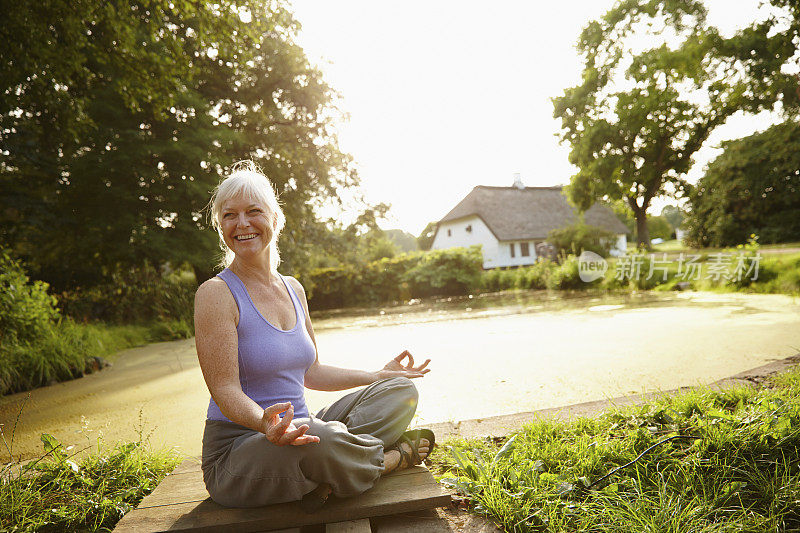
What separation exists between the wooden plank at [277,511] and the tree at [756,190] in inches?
1014

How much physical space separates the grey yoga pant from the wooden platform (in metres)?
Result: 0.04

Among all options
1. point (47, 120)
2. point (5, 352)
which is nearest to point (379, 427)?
point (5, 352)

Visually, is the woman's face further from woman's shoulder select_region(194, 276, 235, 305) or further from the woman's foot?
the woman's foot

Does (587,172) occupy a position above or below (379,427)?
above

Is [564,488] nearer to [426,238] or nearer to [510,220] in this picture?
[510,220]

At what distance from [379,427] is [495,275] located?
1695 centimetres

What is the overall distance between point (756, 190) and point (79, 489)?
27.5 m

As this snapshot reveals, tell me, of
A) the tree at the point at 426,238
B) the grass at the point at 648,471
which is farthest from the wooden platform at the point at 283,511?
the tree at the point at 426,238

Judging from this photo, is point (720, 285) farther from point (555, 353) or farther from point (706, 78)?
point (706, 78)

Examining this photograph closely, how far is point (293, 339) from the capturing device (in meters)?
1.85

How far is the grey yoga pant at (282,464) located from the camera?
154cm

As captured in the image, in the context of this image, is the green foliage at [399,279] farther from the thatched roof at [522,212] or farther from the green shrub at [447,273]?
the thatched roof at [522,212]

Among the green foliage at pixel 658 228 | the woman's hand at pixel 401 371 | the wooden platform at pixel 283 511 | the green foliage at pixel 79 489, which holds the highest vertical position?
the green foliage at pixel 658 228

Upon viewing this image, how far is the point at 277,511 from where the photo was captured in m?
1.56
